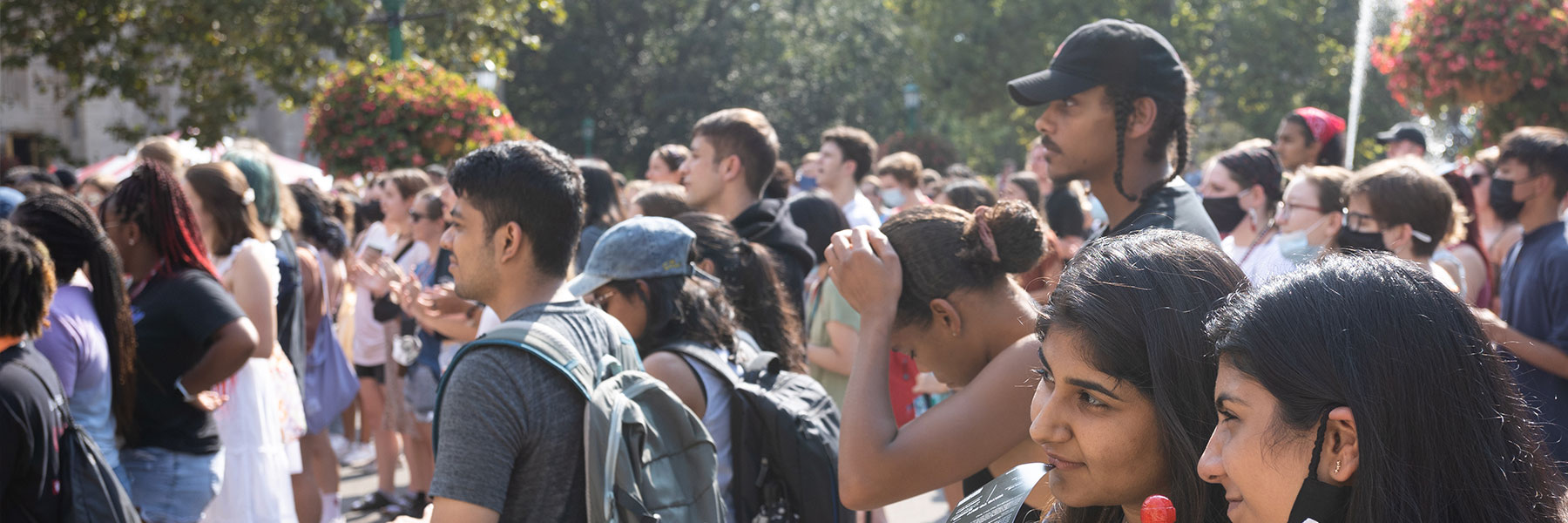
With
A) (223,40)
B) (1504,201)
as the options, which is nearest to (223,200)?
(1504,201)

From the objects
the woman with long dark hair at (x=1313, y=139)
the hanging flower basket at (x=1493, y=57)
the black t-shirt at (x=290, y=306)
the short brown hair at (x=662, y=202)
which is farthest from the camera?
the hanging flower basket at (x=1493, y=57)

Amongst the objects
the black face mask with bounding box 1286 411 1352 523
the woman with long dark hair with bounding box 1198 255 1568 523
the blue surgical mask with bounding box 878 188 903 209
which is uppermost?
the woman with long dark hair with bounding box 1198 255 1568 523

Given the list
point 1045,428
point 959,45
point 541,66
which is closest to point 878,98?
point 959,45

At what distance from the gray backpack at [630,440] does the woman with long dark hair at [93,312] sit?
1789 millimetres

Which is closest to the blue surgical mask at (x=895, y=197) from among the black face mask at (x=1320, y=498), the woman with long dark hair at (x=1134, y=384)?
the woman with long dark hair at (x=1134, y=384)

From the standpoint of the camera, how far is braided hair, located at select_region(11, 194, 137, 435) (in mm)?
3912

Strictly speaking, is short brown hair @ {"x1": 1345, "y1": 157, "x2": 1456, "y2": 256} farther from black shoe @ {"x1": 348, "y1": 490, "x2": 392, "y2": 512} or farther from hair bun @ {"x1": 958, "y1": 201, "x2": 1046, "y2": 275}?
black shoe @ {"x1": 348, "y1": 490, "x2": 392, "y2": 512}

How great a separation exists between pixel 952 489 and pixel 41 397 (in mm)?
2571

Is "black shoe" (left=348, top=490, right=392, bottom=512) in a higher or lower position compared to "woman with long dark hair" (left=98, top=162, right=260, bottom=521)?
lower

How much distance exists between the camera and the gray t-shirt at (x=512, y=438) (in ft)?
8.24

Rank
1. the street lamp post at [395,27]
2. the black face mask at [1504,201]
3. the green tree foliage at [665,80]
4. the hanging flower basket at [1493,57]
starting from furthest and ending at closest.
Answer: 1. the green tree foliage at [665,80]
2. the street lamp post at [395,27]
3. the hanging flower basket at [1493,57]
4. the black face mask at [1504,201]

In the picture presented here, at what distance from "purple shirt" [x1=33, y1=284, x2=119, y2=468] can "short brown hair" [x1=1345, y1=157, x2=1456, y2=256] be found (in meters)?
4.17

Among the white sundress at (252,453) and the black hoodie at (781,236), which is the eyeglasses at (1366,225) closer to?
the black hoodie at (781,236)

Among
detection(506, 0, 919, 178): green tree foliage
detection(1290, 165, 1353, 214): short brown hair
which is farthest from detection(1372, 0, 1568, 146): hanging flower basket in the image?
detection(506, 0, 919, 178): green tree foliage
